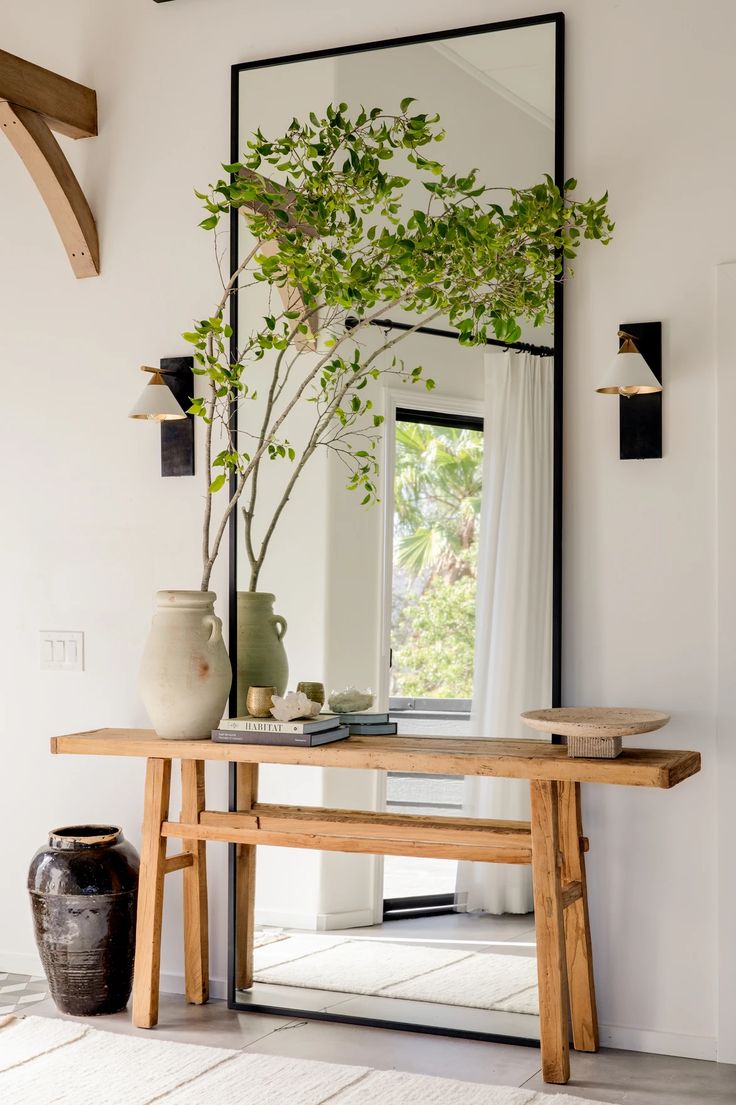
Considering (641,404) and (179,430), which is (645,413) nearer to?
(641,404)

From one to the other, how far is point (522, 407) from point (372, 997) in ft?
5.12

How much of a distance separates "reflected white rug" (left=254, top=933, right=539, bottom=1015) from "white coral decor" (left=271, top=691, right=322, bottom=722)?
0.67m

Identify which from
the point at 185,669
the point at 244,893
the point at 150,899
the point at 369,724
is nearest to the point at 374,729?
the point at 369,724

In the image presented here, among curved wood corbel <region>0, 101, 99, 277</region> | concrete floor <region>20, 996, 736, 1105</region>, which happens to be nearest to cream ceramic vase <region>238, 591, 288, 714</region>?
concrete floor <region>20, 996, 736, 1105</region>

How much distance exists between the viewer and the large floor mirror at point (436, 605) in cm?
301

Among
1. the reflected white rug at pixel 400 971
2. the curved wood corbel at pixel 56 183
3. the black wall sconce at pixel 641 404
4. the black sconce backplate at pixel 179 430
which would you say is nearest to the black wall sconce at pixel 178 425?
the black sconce backplate at pixel 179 430

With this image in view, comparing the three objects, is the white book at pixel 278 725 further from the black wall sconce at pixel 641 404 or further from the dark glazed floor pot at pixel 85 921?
the black wall sconce at pixel 641 404

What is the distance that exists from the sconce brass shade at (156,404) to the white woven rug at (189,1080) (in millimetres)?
1580

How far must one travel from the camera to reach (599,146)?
3.00m

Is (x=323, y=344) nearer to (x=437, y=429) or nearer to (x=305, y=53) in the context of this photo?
(x=437, y=429)

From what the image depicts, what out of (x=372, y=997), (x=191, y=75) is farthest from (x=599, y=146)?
(x=372, y=997)

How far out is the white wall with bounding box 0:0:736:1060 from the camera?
2889 millimetres

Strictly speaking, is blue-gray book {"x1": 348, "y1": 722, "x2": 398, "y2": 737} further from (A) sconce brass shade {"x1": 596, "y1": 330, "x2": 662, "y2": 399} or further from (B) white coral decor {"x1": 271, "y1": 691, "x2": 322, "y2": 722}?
(A) sconce brass shade {"x1": 596, "y1": 330, "x2": 662, "y2": 399}

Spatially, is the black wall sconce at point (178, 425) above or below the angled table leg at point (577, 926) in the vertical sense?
above
